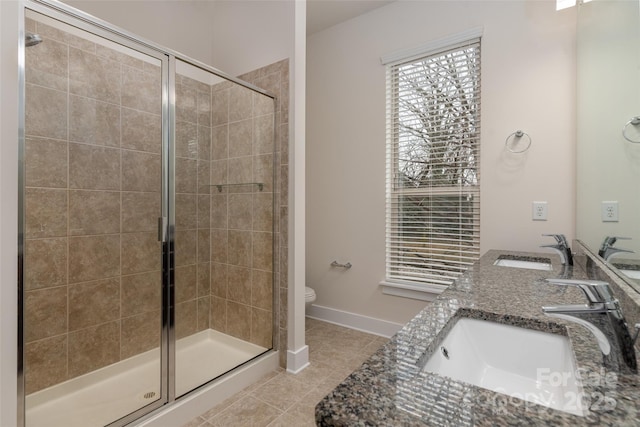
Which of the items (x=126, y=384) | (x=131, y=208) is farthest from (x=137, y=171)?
(x=126, y=384)

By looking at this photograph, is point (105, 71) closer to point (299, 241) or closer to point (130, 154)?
point (130, 154)

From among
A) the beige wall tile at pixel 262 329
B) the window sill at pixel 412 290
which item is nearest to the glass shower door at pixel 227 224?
the beige wall tile at pixel 262 329

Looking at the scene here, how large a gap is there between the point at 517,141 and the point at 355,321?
6.32 ft

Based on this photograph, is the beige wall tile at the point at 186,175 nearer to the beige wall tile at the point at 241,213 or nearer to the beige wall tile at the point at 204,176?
the beige wall tile at the point at 204,176

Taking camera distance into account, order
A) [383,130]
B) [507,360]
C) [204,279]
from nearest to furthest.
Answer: [507,360] → [204,279] → [383,130]

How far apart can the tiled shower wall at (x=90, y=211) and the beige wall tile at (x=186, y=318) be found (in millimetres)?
115

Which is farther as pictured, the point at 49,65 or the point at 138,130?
the point at 138,130

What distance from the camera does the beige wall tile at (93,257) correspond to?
1821 mm

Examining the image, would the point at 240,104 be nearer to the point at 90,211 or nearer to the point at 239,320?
the point at 90,211

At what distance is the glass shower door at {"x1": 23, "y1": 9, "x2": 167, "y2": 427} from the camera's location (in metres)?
1.60

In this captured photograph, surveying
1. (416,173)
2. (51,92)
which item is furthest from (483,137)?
(51,92)

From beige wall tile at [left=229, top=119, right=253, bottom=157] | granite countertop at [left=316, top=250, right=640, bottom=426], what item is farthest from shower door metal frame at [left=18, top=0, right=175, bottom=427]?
granite countertop at [left=316, top=250, right=640, bottom=426]

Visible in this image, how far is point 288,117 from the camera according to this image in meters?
2.11

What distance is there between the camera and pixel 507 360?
2.89 feet
